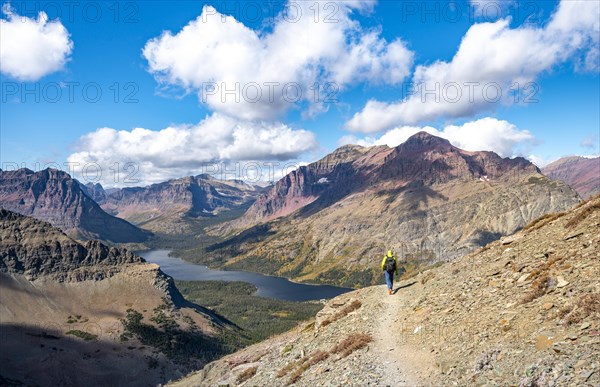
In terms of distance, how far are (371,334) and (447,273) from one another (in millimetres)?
13989

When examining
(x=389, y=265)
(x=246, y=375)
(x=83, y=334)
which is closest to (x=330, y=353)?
(x=389, y=265)

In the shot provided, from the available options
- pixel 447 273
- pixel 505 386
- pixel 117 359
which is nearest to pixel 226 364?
pixel 447 273

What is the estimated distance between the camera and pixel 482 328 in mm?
25016

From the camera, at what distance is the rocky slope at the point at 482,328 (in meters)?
19.2

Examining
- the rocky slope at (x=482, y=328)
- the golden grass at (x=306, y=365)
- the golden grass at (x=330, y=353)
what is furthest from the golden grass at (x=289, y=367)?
the golden grass at (x=306, y=365)

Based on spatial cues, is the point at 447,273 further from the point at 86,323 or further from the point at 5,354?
the point at 86,323

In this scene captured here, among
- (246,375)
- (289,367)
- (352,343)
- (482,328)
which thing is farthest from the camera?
(246,375)

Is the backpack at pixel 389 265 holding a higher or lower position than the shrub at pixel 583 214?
lower

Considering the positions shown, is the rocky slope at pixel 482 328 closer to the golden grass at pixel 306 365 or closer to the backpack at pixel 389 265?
the golden grass at pixel 306 365

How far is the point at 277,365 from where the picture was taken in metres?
38.6

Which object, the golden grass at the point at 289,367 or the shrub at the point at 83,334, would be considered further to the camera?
the shrub at the point at 83,334

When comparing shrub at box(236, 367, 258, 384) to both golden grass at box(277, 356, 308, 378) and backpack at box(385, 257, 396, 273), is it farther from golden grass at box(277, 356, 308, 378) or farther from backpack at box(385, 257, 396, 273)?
backpack at box(385, 257, 396, 273)

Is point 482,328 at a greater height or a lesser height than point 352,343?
greater

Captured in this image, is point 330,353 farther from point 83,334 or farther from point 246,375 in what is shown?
→ point 83,334
